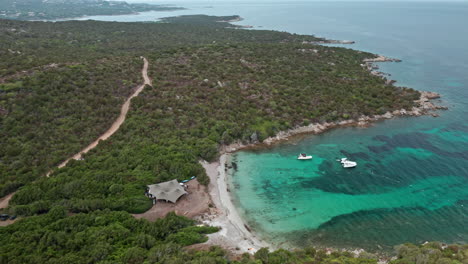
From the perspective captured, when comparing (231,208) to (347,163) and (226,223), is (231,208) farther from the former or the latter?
(347,163)

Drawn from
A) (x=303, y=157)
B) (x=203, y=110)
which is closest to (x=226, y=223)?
(x=303, y=157)

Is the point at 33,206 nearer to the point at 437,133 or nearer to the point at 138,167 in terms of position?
the point at 138,167

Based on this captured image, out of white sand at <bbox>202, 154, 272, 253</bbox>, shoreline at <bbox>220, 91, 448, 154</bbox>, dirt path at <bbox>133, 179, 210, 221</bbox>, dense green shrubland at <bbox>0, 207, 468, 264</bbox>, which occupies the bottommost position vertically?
white sand at <bbox>202, 154, 272, 253</bbox>

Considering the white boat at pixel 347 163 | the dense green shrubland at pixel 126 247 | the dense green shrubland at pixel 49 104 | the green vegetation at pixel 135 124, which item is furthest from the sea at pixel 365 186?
the dense green shrubland at pixel 49 104

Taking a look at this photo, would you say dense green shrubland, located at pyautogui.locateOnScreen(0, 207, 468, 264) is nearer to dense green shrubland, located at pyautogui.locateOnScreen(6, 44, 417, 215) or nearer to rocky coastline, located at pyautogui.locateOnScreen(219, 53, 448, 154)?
dense green shrubland, located at pyautogui.locateOnScreen(6, 44, 417, 215)

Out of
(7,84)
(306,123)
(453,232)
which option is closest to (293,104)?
(306,123)

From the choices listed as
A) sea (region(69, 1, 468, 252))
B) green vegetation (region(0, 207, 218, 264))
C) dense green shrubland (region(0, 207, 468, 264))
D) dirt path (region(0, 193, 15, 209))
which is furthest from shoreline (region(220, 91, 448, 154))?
dirt path (region(0, 193, 15, 209))
